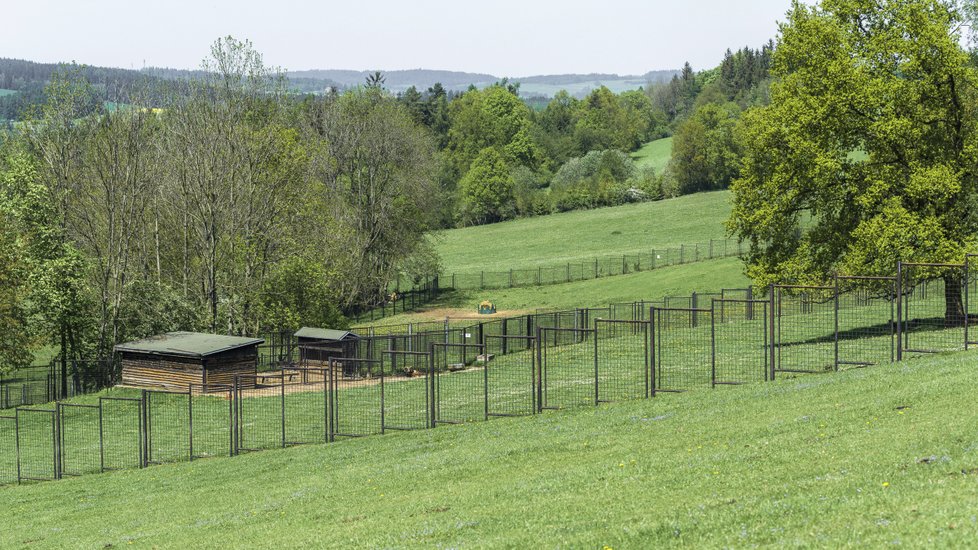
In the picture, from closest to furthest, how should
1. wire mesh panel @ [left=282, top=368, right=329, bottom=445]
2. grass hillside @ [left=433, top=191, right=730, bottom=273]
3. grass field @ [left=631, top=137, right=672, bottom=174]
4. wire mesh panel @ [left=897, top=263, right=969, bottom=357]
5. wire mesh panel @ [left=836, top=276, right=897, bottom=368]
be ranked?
1. wire mesh panel @ [left=836, top=276, right=897, bottom=368]
2. wire mesh panel @ [left=897, top=263, right=969, bottom=357]
3. wire mesh panel @ [left=282, top=368, right=329, bottom=445]
4. grass hillside @ [left=433, top=191, right=730, bottom=273]
5. grass field @ [left=631, top=137, right=672, bottom=174]

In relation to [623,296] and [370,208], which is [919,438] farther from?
[370,208]

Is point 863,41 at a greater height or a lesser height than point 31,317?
greater

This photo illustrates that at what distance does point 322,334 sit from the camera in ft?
162

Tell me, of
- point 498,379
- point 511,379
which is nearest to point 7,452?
point 498,379

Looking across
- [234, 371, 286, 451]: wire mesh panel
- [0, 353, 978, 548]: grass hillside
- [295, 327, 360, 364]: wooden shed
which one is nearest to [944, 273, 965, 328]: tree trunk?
[0, 353, 978, 548]: grass hillside

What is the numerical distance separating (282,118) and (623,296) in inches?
1130

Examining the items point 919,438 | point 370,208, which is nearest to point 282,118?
point 370,208

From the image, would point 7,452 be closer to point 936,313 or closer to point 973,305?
point 936,313

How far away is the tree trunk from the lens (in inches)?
1317

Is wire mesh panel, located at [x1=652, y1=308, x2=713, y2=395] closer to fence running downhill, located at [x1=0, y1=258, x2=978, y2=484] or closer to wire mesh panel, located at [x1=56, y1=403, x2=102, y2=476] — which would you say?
fence running downhill, located at [x1=0, y1=258, x2=978, y2=484]

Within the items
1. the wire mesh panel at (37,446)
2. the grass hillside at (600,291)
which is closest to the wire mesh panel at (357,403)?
the wire mesh panel at (37,446)

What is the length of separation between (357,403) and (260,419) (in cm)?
379

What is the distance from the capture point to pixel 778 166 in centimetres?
3825

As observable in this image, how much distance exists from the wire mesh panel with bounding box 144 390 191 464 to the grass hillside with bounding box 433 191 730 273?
53.4 meters
